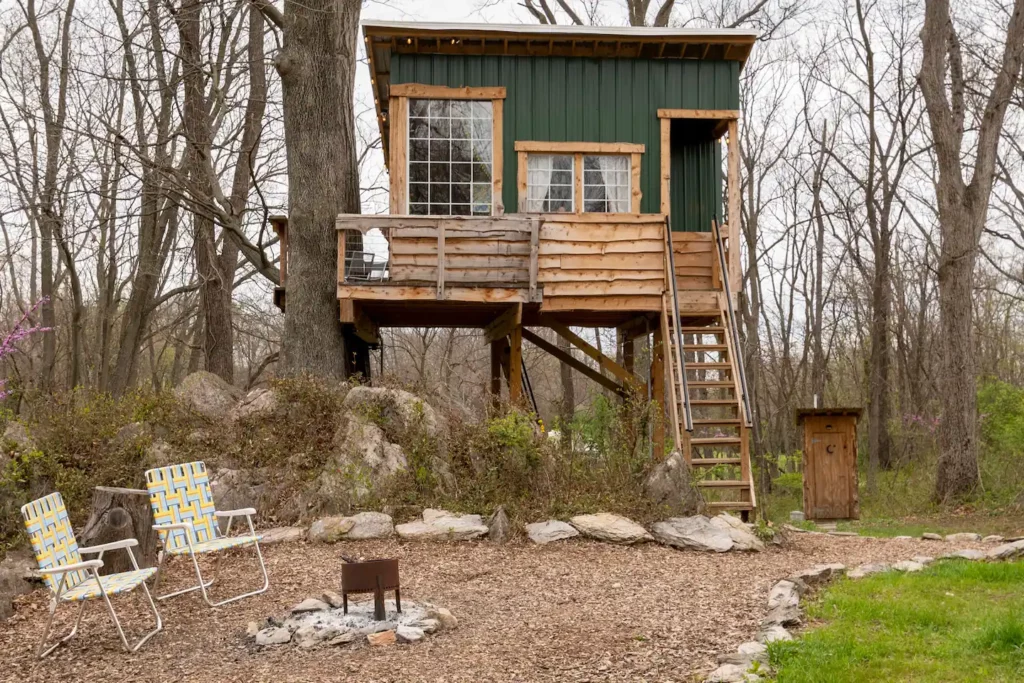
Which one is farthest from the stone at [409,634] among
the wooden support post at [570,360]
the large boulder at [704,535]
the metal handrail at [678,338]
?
the wooden support post at [570,360]

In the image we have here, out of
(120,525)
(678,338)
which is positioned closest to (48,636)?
(120,525)

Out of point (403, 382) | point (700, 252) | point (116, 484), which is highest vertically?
point (700, 252)

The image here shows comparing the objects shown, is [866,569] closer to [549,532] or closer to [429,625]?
[549,532]

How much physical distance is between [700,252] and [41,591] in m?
9.03

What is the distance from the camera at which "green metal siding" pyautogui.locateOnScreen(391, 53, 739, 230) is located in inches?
499

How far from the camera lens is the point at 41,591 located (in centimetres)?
760

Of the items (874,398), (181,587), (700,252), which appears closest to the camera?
(181,587)

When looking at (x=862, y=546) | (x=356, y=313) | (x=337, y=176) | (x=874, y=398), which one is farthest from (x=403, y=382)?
(x=874, y=398)

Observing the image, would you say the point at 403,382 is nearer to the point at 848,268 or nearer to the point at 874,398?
the point at 874,398

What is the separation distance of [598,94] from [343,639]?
359 inches

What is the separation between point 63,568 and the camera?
550 centimetres

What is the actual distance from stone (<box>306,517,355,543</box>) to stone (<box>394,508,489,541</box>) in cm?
46

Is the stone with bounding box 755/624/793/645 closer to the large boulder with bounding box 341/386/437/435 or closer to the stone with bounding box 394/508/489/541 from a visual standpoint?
the stone with bounding box 394/508/489/541

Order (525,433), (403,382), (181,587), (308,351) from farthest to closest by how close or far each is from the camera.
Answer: (308,351), (403,382), (525,433), (181,587)
